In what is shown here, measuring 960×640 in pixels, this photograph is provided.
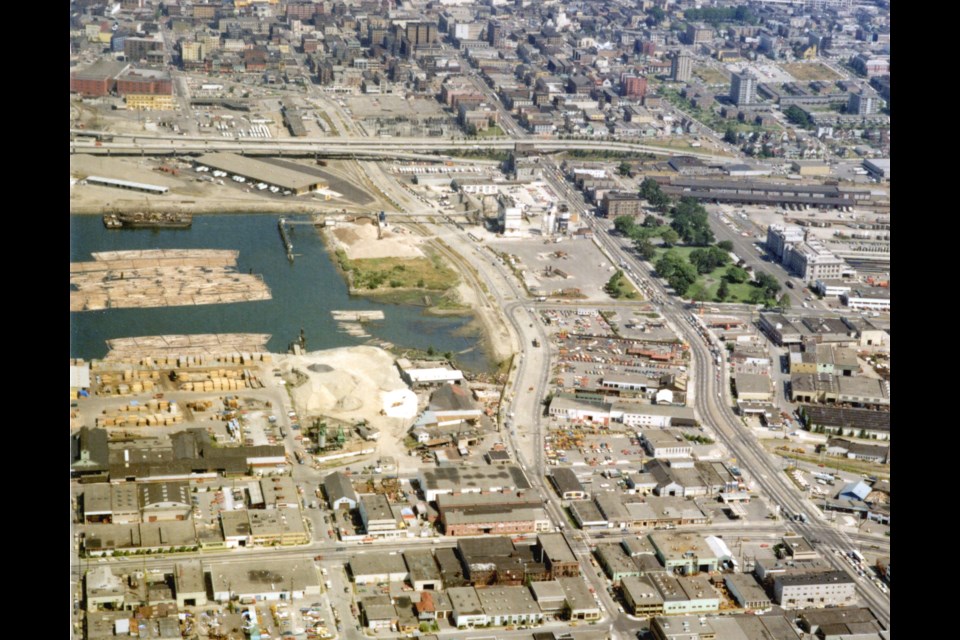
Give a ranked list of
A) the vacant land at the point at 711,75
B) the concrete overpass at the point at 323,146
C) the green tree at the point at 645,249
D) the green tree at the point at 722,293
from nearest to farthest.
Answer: the green tree at the point at 722,293 → the green tree at the point at 645,249 → the concrete overpass at the point at 323,146 → the vacant land at the point at 711,75

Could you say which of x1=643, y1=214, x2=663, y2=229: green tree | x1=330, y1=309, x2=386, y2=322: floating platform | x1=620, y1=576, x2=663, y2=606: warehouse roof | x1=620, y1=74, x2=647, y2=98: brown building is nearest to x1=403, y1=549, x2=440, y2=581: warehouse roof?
x1=620, y1=576, x2=663, y2=606: warehouse roof

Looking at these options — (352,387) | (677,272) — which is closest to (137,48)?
(677,272)

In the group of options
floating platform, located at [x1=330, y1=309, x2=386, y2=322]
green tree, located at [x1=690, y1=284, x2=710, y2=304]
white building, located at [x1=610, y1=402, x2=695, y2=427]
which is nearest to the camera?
white building, located at [x1=610, y1=402, x2=695, y2=427]

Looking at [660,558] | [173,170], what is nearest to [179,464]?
[660,558]

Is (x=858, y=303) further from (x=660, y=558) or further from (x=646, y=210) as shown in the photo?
(x=660, y=558)

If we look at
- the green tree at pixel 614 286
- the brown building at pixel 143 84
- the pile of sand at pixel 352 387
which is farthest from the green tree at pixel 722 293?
the brown building at pixel 143 84

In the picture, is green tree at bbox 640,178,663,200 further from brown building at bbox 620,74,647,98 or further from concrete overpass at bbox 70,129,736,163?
brown building at bbox 620,74,647,98

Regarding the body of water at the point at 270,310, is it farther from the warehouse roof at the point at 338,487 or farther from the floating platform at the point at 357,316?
the warehouse roof at the point at 338,487
